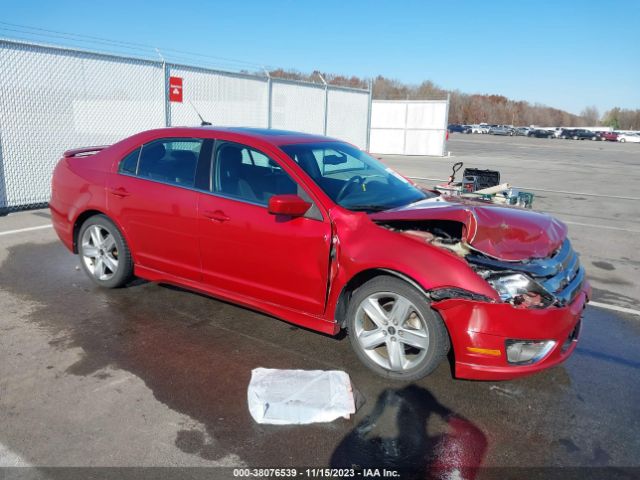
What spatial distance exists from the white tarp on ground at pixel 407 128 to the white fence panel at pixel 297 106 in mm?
10614

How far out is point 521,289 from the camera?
3352mm

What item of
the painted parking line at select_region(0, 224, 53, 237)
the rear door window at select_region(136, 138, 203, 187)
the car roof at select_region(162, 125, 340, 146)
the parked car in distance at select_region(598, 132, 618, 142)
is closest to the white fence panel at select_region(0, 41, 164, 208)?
the painted parking line at select_region(0, 224, 53, 237)

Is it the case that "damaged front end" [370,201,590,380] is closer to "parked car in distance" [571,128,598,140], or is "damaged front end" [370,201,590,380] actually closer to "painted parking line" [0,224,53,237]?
"painted parking line" [0,224,53,237]

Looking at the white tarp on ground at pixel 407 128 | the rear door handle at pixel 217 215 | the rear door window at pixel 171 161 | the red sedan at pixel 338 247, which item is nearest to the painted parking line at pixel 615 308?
the red sedan at pixel 338 247

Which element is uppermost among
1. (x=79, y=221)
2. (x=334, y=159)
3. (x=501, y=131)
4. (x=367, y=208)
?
(x=501, y=131)

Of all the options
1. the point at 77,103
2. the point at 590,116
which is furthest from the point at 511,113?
the point at 77,103

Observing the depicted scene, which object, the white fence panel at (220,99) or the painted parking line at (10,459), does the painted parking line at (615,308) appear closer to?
the painted parking line at (10,459)

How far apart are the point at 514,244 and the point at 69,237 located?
4190mm

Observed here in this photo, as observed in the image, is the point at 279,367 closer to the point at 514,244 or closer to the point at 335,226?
the point at 335,226

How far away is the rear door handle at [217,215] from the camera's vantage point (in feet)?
13.8

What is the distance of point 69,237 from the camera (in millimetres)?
5402

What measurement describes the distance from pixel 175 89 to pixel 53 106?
104 inches

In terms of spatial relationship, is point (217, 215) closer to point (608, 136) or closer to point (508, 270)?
point (508, 270)

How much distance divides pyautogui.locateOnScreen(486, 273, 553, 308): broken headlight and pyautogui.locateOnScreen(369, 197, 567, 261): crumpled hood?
13 centimetres
